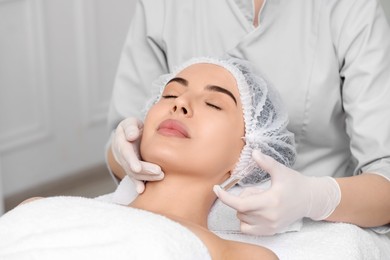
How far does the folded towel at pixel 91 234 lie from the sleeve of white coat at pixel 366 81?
0.50 meters

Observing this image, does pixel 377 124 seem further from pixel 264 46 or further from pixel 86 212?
pixel 86 212

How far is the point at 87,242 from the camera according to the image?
1.42m

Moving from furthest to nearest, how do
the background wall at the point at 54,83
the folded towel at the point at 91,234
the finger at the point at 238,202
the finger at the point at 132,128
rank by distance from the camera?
the background wall at the point at 54,83, the finger at the point at 132,128, the finger at the point at 238,202, the folded towel at the point at 91,234

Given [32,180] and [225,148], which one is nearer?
→ [225,148]

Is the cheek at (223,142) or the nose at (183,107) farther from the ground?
the nose at (183,107)

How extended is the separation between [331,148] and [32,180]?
175 centimetres

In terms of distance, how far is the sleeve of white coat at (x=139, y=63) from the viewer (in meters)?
1.97

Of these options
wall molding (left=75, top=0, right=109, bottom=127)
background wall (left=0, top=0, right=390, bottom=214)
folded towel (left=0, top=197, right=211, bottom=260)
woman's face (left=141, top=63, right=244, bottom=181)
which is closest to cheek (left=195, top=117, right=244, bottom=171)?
woman's face (left=141, top=63, right=244, bottom=181)

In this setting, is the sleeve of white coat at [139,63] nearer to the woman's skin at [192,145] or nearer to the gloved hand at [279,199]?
the woman's skin at [192,145]

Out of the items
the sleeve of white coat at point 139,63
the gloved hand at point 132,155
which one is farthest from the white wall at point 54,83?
the gloved hand at point 132,155

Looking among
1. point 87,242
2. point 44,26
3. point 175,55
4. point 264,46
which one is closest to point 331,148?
point 264,46

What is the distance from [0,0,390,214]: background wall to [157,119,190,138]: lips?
5.07 ft

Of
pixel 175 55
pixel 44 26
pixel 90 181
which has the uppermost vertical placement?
pixel 175 55

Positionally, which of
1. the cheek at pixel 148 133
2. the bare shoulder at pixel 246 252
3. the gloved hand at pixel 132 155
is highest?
the cheek at pixel 148 133
